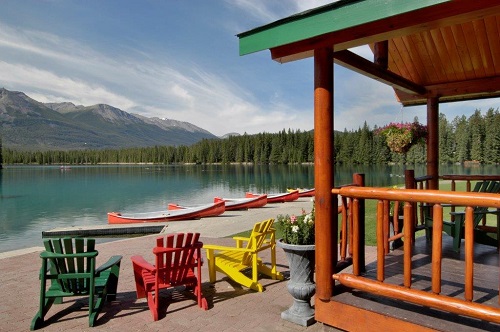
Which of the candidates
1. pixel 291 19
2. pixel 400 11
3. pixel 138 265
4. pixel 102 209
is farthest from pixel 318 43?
pixel 102 209

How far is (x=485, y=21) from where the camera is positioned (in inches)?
194

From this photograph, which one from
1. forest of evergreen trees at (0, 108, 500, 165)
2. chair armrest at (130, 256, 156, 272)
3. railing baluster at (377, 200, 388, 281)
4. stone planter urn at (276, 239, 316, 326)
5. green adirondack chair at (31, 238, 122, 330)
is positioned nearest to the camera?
railing baluster at (377, 200, 388, 281)

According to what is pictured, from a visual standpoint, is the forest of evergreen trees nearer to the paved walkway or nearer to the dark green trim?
the paved walkway

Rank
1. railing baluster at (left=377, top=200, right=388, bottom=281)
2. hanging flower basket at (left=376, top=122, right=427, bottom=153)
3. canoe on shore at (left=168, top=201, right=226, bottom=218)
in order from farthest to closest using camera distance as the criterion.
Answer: canoe on shore at (left=168, top=201, right=226, bottom=218) < hanging flower basket at (left=376, top=122, right=427, bottom=153) < railing baluster at (left=377, top=200, right=388, bottom=281)

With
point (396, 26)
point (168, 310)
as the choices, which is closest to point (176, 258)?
point (168, 310)

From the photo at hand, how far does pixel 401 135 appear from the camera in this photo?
6.15 metres

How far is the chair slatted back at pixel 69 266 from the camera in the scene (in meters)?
4.70

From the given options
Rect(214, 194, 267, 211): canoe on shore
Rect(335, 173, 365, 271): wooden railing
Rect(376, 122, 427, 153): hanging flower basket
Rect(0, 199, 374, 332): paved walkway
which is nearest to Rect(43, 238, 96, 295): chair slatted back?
Rect(0, 199, 374, 332): paved walkway

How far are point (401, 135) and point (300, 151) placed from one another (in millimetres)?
118781

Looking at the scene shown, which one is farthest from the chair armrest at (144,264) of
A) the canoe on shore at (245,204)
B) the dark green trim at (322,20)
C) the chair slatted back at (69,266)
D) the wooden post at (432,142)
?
the canoe on shore at (245,204)

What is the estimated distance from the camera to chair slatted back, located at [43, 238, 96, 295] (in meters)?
4.70

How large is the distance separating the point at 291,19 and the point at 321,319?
3.27 metres

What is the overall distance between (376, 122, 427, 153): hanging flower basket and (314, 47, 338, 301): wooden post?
285 cm

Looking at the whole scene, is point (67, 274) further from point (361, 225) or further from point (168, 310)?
point (361, 225)
